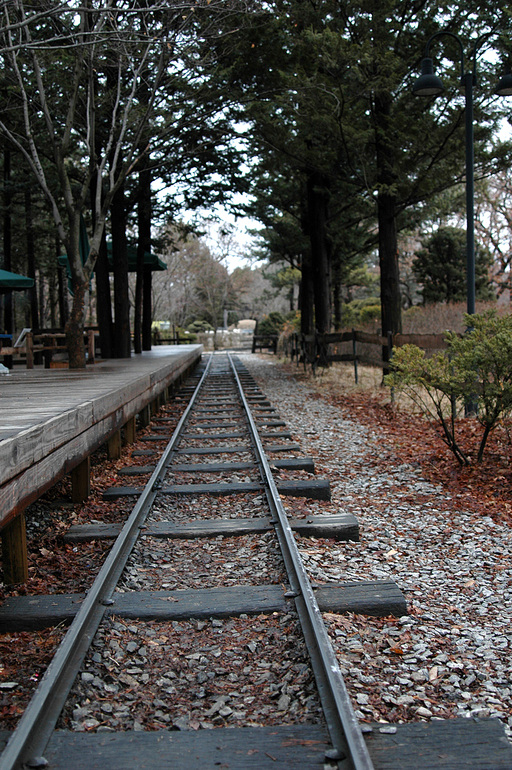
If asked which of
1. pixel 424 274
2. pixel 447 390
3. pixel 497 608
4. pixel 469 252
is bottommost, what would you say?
pixel 497 608

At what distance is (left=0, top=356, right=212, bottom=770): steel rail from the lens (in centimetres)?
202

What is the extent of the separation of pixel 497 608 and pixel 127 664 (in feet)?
6.18

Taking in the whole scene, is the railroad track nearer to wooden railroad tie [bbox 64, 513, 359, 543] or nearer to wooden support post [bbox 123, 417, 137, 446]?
wooden railroad tie [bbox 64, 513, 359, 543]

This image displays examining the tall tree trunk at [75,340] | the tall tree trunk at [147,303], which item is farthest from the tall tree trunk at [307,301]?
the tall tree trunk at [75,340]

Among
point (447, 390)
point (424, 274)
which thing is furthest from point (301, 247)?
point (447, 390)

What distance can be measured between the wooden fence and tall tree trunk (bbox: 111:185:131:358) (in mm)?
4958

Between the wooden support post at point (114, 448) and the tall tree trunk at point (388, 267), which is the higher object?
the tall tree trunk at point (388, 267)

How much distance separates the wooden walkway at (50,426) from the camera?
11.1 ft

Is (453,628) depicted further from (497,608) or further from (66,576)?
(66,576)

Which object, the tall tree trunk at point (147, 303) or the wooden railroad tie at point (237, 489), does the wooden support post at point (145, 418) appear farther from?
the tall tree trunk at point (147, 303)

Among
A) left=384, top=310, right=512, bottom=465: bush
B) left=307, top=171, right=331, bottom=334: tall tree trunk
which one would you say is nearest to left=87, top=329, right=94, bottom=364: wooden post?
left=307, top=171, right=331, bottom=334: tall tree trunk

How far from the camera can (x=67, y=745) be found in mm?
2111

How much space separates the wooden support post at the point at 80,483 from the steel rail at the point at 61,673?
4.53 feet

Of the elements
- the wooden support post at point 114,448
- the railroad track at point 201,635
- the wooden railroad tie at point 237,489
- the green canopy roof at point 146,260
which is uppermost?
the green canopy roof at point 146,260
